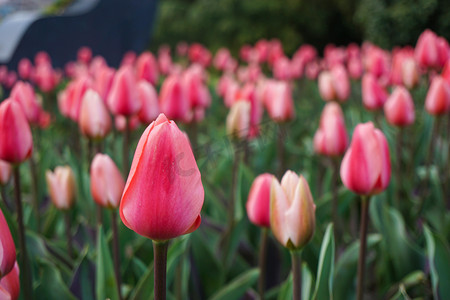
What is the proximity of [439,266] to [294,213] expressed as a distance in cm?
53

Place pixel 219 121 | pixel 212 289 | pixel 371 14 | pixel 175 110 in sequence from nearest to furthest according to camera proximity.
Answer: pixel 212 289 < pixel 175 110 < pixel 219 121 < pixel 371 14

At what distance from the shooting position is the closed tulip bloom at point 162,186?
1.81 feet

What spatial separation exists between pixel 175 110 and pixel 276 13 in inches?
392

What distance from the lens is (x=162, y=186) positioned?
0.56 metres

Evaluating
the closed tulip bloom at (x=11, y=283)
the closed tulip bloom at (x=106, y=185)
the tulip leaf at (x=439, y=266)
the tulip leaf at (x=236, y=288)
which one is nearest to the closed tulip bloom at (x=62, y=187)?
the closed tulip bloom at (x=106, y=185)

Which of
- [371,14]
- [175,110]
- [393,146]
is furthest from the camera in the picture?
[371,14]

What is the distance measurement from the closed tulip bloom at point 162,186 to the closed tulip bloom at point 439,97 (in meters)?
1.23

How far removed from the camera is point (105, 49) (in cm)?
712

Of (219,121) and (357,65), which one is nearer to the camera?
(357,65)

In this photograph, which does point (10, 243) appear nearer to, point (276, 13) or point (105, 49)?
point (105, 49)

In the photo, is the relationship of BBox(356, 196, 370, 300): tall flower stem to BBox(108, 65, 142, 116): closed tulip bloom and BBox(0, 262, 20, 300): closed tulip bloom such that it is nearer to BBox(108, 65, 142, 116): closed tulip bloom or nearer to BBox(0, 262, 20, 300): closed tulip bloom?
BBox(0, 262, 20, 300): closed tulip bloom

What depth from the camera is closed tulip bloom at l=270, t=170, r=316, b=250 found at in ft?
2.61

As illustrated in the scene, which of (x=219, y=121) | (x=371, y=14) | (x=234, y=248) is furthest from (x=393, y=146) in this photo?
(x=371, y=14)

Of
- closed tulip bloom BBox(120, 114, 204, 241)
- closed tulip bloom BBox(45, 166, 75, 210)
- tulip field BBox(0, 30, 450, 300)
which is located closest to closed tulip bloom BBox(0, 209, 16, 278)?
tulip field BBox(0, 30, 450, 300)
